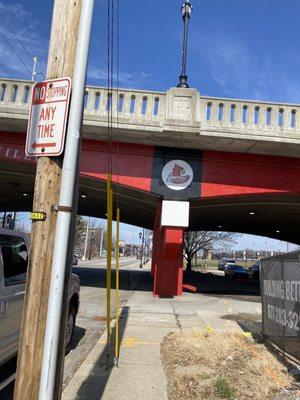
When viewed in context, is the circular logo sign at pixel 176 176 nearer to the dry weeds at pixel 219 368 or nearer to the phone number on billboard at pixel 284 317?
the dry weeds at pixel 219 368

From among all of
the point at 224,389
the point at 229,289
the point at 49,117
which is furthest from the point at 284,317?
the point at 229,289

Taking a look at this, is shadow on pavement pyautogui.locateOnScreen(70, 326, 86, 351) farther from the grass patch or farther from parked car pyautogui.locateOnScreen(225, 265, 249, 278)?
parked car pyautogui.locateOnScreen(225, 265, 249, 278)

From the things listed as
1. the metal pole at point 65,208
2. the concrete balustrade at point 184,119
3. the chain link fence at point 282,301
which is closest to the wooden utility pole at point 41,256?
the metal pole at point 65,208

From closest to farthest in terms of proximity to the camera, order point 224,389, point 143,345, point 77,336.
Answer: point 224,389, point 143,345, point 77,336

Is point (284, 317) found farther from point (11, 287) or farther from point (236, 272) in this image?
point (236, 272)

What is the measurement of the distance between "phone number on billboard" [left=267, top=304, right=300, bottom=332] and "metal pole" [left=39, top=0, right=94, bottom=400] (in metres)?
4.49

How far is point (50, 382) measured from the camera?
3.19 meters

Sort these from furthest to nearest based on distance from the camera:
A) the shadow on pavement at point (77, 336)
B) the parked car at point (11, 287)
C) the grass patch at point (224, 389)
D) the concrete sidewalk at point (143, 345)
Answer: the shadow on pavement at point (77, 336)
the parked car at point (11, 287)
the concrete sidewalk at point (143, 345)
the grass patch at point (224, 389)

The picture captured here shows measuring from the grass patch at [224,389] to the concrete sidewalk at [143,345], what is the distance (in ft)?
2.12

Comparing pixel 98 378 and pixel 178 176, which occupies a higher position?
Result: pixel 178 176

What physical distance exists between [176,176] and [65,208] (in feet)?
44.2

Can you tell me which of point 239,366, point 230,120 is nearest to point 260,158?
point 230,120

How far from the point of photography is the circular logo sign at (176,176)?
16.7 m

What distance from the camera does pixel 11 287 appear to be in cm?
600
